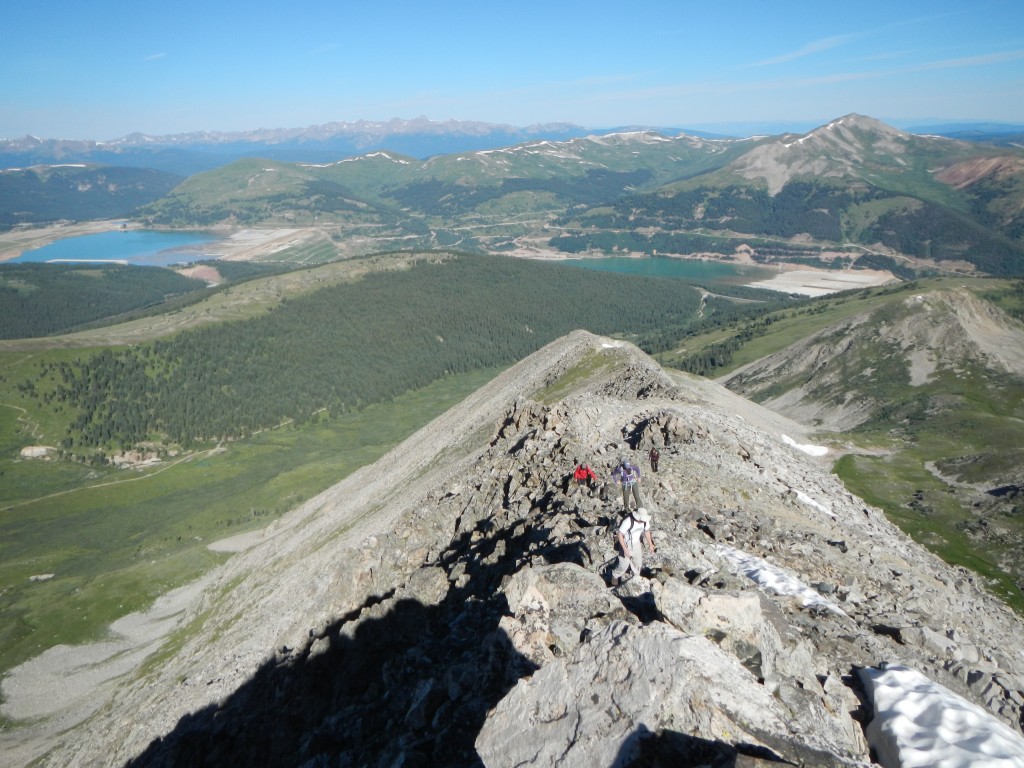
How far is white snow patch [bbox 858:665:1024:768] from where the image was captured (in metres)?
11.8

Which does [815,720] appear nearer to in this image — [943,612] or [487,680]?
[487,680]

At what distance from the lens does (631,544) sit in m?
21.0

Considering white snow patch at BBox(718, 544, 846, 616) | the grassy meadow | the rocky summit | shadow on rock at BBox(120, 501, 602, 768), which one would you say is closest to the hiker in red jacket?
the rocky summit

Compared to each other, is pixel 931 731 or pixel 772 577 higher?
pixel 931 731

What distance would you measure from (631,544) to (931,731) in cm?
956

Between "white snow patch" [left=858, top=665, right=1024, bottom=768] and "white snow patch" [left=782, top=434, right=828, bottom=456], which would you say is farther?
"white snow patch" [left=782, top=434, right=828, bottom=456]

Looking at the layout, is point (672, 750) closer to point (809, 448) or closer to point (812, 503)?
point (812, 503)

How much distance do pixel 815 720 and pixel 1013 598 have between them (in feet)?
159

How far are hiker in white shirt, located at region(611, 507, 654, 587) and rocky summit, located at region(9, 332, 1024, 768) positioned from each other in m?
Result: 0.62

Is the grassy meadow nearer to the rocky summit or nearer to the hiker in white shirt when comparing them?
the rocky summit

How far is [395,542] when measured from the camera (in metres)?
40.4

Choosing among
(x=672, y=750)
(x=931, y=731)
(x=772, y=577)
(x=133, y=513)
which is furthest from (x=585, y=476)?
(x=133, y=513)

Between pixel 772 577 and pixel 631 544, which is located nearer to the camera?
pixel 631 544

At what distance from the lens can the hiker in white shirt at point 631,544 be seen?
67.1ft
